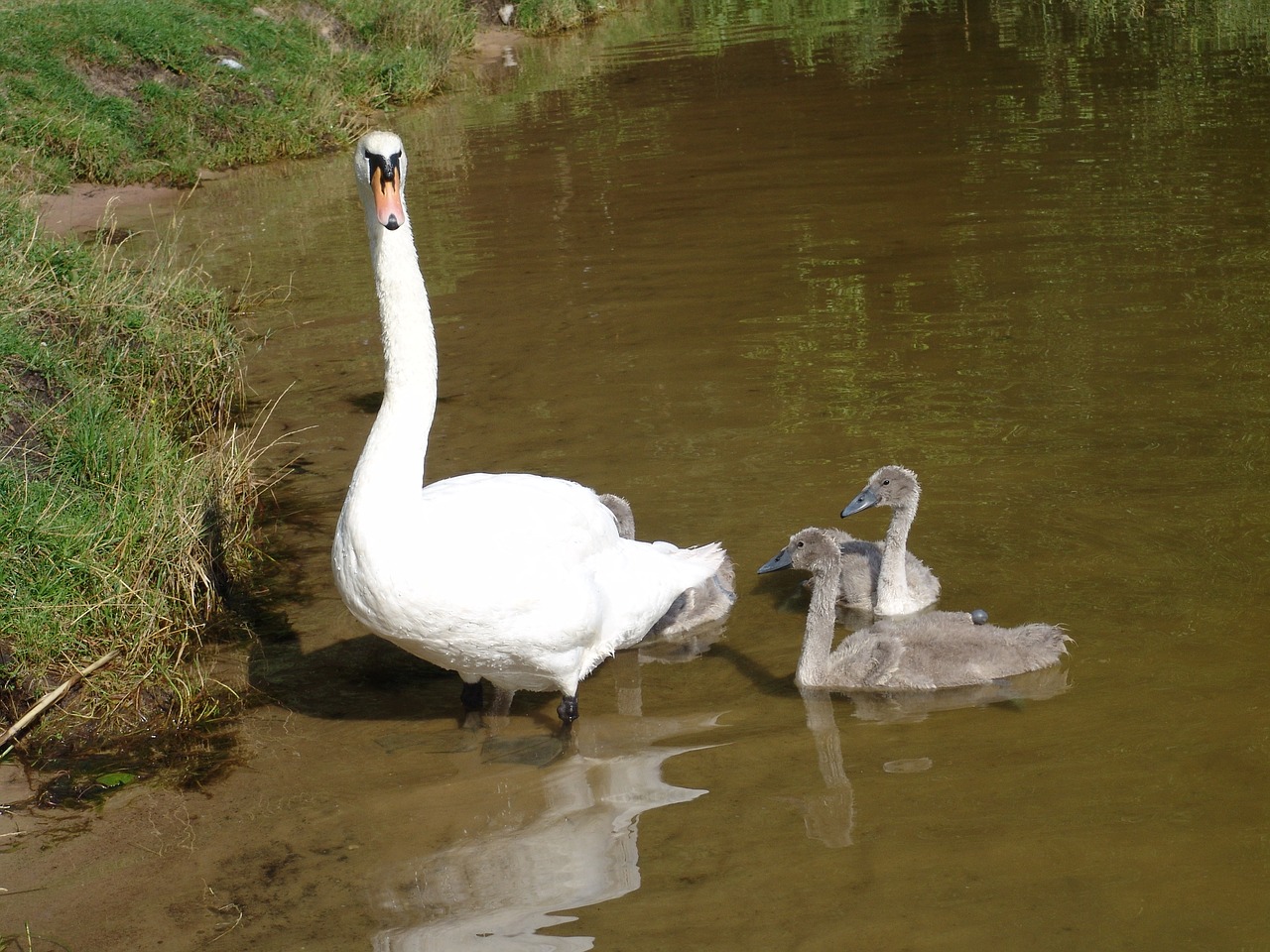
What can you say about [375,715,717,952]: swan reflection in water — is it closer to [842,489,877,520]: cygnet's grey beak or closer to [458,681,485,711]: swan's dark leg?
[458,681,485,711]: swan's dark leg

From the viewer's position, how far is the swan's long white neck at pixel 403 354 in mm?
5152

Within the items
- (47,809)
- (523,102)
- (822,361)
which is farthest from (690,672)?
(523,102)

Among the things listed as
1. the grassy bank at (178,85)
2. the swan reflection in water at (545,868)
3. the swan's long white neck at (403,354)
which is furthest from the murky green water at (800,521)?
the grassy bank at (178,85)

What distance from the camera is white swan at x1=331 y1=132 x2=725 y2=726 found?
490cm

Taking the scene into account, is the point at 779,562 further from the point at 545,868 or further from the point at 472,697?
the point at 545,868

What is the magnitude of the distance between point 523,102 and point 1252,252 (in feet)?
42.3

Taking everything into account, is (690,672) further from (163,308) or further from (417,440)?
(163,308)

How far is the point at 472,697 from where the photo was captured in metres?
Answer: 5.75

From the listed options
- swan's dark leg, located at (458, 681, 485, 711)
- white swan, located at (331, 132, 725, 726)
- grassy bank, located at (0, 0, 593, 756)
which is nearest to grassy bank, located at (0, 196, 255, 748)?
grassy bank, located at (0, 0, 593, 756)

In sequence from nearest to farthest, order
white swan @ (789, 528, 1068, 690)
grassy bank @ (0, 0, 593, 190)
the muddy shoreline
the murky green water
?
the murky green water → white swan @ (789, 528, 1068, 690) → the muddy shoreline → grassy bank @ (0, 0, 593, 190)

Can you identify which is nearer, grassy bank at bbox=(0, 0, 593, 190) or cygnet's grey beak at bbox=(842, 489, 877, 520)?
cygnet's grey beak at bbox=(842, 489, 877, 520)

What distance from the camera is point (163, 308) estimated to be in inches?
345

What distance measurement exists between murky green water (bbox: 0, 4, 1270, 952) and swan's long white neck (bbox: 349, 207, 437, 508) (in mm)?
1271

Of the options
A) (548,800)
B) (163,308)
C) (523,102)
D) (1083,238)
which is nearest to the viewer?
(548,800)
